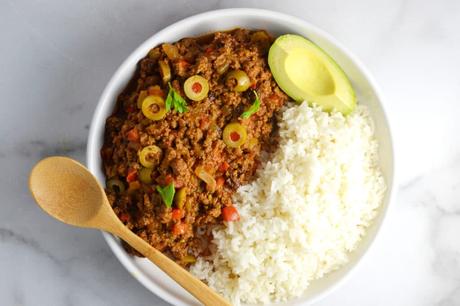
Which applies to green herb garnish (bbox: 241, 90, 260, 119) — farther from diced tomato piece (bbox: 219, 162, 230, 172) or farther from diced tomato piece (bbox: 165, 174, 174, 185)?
diced tomato piece (bbox: 165, 174, 174, 185)

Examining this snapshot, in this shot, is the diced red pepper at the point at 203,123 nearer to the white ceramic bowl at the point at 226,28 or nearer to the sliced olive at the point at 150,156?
the sliced olive at the point at 150,156

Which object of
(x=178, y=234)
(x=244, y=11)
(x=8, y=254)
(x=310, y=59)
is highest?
(x=244, y=11)

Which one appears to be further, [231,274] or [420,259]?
[420,259]

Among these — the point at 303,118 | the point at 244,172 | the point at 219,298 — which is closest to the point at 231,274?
the point at 219,298

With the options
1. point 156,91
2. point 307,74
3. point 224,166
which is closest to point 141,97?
point 156,91

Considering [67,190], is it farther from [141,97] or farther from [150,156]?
[141,97]

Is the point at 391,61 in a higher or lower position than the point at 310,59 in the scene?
lower

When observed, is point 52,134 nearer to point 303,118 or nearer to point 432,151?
point 303,118
